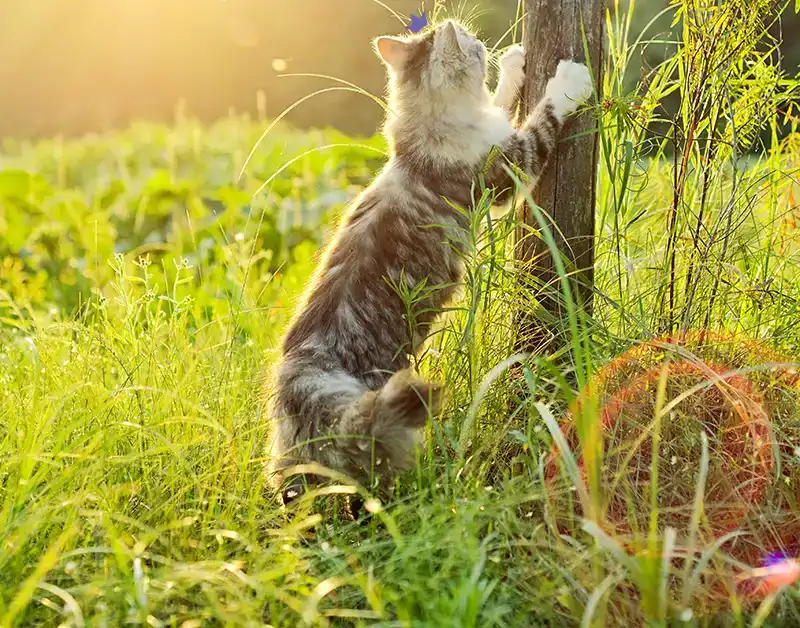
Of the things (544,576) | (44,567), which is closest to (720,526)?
(544,576)

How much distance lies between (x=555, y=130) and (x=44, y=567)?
6.41ft

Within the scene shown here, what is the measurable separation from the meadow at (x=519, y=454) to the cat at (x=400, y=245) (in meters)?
0.11

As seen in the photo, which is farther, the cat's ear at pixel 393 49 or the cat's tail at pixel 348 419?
the cat's ear at pixel 393 49

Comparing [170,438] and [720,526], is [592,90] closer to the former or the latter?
[720,526]

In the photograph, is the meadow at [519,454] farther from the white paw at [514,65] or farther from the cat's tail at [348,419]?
the white paw at [514,65]

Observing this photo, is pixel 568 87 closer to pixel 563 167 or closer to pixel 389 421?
pixel 563 167

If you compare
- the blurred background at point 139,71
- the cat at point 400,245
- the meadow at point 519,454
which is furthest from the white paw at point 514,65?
the blurred background at point 139,71

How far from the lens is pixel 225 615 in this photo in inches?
62.3

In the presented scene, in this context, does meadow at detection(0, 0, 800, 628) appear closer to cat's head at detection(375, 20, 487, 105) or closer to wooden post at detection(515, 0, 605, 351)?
wooden post at detection(515, 0, 605, 351)

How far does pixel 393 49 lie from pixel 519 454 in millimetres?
1546

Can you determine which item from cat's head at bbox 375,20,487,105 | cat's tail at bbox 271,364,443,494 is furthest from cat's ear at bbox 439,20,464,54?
cat's tail at bbox 271,364,443,494

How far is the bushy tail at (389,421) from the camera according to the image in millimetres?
1997

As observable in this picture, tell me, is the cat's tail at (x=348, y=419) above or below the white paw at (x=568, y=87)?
below

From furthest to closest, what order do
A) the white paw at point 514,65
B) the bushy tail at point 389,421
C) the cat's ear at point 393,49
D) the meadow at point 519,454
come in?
the cat's ear at point 393,49 < the white paw at point 514,65 < the bushy tail at point 389,421 < the meadow at point 519,454
